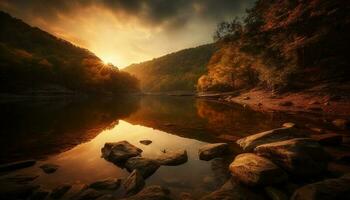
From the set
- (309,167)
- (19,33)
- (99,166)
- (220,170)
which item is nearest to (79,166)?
(99,166)

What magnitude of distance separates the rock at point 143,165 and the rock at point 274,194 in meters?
3.58

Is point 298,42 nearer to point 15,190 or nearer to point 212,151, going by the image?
point 212,151

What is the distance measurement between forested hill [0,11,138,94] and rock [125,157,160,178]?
2105 inches

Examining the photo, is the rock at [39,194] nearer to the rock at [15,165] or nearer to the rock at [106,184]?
the rock at [106,184]

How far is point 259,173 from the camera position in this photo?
195 inches

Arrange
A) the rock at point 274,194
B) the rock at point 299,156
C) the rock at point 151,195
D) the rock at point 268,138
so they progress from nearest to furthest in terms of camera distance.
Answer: the rock at point 274,194, the rock at point 151,195, the rock at point 299,156, the rock at point 268,138

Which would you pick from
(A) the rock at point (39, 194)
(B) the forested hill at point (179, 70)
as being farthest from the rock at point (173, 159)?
(B) the forested hill at point (179, 70)

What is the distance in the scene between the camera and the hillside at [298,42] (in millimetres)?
21391

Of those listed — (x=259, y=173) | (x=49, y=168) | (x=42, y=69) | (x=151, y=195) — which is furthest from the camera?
(x=42, y=69)

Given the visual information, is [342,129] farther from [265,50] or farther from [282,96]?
[265,50]

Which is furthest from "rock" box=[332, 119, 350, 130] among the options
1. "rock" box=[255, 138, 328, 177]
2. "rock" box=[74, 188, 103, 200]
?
"rock" box=[74, 188, 103, 200]

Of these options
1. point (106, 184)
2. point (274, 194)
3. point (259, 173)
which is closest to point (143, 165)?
point (106, 184)

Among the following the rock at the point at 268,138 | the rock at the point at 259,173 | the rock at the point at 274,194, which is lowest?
the rock at the point at 274,194

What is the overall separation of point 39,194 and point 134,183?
2460 mm
